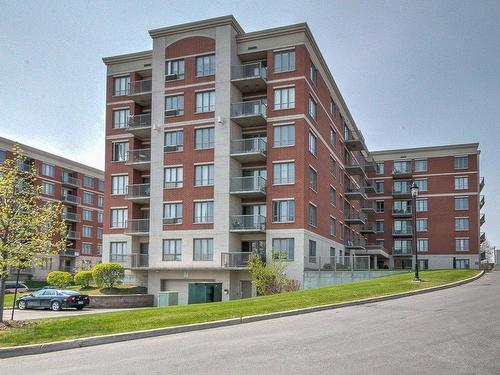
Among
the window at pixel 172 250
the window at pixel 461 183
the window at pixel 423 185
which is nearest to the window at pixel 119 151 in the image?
the window at pixel 172 250

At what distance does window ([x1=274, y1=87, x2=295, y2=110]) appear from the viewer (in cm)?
4262

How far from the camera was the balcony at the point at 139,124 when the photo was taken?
47156mm

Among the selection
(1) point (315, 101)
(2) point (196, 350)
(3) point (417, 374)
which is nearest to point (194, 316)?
(2) point (196, 350)

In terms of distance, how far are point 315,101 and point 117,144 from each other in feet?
57.8

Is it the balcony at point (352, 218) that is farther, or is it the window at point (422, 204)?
the window at point (422, 204)

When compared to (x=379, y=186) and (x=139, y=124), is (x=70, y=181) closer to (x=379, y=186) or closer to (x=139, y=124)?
(x=139, y=124)

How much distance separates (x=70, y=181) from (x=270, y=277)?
51565mm

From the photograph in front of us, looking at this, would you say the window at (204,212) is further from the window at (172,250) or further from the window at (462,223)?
the window at (462,223)

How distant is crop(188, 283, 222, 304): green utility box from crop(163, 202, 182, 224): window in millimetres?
5402

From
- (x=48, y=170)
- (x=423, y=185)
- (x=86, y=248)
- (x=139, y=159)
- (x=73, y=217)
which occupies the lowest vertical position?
(x=86, y=248)

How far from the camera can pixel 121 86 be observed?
50.5 meters

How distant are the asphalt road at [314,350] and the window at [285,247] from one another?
79.6 feet

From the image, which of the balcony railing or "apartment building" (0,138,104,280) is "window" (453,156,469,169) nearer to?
the balcony railing

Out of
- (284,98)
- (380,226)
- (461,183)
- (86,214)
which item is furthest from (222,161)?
(86,214)
